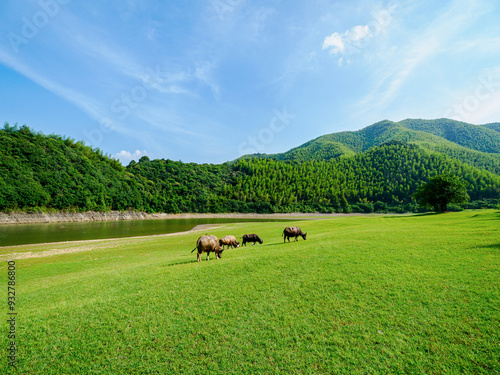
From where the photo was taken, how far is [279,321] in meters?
6.27

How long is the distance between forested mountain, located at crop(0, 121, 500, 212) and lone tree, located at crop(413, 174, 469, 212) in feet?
53.7

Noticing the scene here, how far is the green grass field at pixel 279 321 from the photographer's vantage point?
4.92 metres

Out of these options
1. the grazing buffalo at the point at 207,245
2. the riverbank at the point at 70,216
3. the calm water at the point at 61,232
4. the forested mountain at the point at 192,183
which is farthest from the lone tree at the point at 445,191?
the riverbank at the point at 70,216

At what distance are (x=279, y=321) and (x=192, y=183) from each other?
163 meters

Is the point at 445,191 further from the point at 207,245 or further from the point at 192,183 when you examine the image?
the point at 192,183

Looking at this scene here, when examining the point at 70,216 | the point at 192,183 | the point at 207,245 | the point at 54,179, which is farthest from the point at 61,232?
the point at 192,183

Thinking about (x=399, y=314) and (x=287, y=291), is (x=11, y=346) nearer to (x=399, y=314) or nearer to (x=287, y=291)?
(x=287, y=291)

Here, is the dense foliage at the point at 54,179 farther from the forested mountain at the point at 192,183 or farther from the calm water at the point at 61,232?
the calm water at the point at 61,232

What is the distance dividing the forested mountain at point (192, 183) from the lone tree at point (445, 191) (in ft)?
53.7

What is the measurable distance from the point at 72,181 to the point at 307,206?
128 m

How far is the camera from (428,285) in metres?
7.54

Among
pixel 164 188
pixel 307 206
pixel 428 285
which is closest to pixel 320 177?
pixel 307 206

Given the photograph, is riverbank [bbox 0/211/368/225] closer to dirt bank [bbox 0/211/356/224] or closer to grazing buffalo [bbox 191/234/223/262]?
dirt bank [bbox 0/211/356/224]

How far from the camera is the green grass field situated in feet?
16.1
